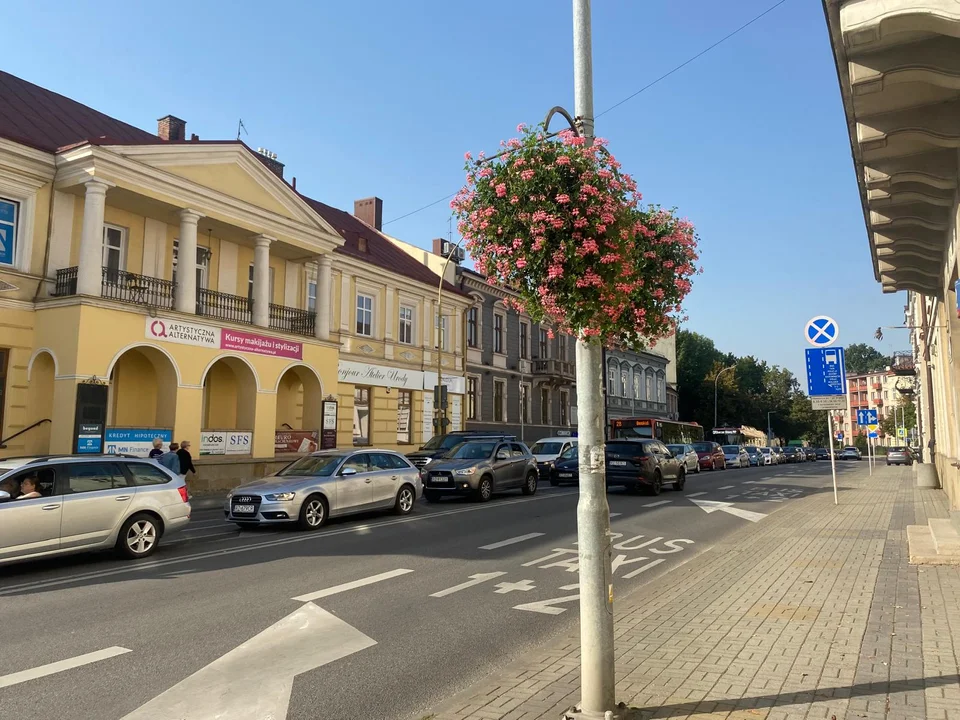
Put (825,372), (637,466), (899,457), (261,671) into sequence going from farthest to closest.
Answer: (899,457) → (637,466) → (825,372) → (261,671)

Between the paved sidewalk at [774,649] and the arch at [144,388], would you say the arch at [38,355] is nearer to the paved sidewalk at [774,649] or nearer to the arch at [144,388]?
the arch at [144,388]

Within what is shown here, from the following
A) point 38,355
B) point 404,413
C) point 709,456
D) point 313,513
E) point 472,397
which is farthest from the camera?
point 709,456

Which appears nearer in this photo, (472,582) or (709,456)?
(472,582)

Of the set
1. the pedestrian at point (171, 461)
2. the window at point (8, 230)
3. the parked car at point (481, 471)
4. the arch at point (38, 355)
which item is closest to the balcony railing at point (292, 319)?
the arch at point (38, 355)

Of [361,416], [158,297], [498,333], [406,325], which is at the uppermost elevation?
[498,333]

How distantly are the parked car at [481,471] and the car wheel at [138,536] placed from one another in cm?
857

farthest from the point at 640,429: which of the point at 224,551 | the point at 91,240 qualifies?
the point at 224,551

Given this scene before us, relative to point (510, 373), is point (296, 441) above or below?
below

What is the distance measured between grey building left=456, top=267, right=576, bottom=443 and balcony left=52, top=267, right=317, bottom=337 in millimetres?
12088

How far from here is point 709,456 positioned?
41125 mm

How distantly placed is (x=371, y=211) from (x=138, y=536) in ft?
102

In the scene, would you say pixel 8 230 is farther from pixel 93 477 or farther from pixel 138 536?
pixel 138 536

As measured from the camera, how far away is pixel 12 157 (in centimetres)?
1884

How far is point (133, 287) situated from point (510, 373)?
24974 millimetres
